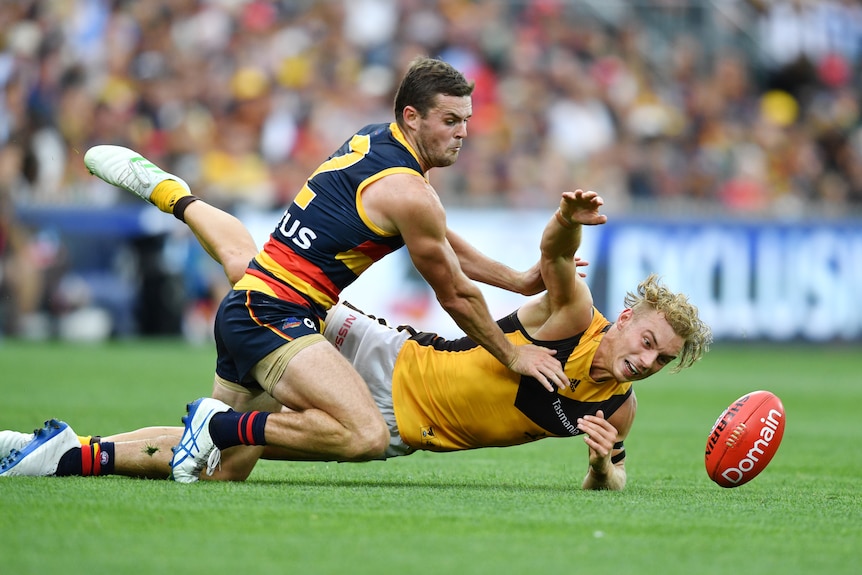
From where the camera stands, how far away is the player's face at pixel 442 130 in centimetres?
649

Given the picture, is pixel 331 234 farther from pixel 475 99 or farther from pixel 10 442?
pixel 475 99

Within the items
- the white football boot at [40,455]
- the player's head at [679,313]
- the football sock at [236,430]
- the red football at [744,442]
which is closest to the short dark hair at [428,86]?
the player's head at [679,313]

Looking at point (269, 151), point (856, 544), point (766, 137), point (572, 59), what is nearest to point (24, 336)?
point (269, 151)

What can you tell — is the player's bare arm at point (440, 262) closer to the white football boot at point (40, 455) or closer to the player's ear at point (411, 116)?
the player's ear at point (411, 116)

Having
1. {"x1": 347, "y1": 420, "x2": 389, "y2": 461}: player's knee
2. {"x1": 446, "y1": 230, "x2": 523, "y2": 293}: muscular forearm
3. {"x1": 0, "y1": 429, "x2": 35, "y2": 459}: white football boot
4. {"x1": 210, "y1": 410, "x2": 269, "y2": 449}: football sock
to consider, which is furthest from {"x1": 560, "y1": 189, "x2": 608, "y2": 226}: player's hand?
{"x1": 0, "y1": 429, "x2": 35, "y2": 459}: white football boot

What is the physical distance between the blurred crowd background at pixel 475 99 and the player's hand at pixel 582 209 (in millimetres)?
11551

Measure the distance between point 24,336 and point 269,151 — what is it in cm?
453

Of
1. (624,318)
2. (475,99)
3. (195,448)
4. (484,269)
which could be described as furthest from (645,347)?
(475,99)

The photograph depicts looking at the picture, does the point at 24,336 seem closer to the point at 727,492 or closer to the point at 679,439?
the point at 679,439

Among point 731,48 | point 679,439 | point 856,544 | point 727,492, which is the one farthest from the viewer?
point 731,48

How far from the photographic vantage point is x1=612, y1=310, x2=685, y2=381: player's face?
643 cm

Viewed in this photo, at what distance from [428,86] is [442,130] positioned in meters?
0.23

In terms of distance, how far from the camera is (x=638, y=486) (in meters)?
6.91

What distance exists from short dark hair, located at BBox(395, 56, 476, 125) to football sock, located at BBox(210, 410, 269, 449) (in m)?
1.76
